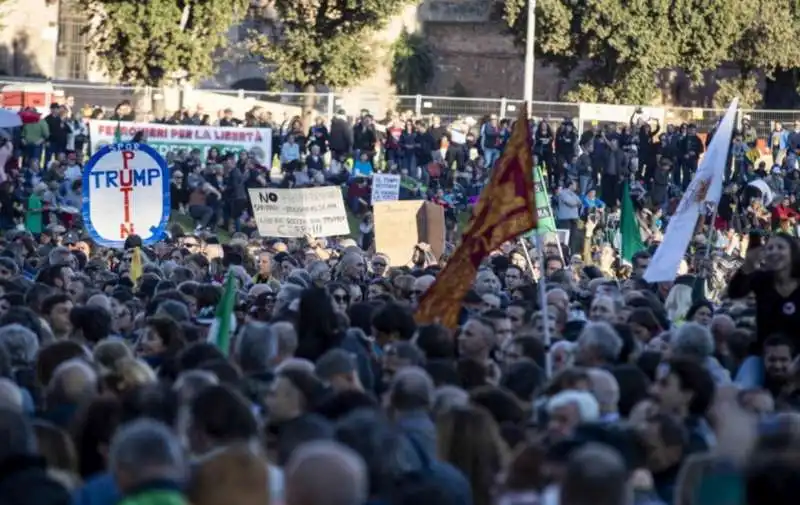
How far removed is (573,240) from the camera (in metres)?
32.5

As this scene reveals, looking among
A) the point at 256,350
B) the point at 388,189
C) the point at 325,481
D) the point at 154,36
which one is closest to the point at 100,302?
the point at 256,350

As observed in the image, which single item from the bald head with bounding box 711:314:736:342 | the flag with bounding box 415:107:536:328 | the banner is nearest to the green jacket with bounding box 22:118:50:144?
the banner

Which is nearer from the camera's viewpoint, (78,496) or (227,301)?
(78,496)

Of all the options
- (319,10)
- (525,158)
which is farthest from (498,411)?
(319,10)

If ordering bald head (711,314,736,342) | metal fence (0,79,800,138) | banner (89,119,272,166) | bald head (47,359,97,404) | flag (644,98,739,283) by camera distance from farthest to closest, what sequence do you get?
metal fence (0,79,800,138) → banner (89,119,272,166) → flag (644,98,739,283) → bald head (711,314,736,342) → bald head (47,359,97,404)

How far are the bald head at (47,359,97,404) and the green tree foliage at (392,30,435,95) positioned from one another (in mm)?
47513

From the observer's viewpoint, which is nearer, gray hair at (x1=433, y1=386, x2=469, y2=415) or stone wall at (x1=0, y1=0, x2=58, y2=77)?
gray hair at (x1=433, y1=386, x2=469, y2=415)

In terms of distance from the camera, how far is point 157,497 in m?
6.17

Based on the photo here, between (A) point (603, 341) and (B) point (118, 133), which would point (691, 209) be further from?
(B) point (118, 133)

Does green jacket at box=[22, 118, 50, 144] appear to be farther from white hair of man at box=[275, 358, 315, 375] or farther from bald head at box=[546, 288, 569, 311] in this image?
white hair of man at box=[275, 358, 315, 375]

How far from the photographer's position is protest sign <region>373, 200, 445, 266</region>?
24734mm

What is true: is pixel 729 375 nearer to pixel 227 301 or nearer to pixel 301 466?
pixel 227 301

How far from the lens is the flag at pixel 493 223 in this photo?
12.0 meters

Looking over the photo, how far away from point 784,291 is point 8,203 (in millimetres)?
21001
